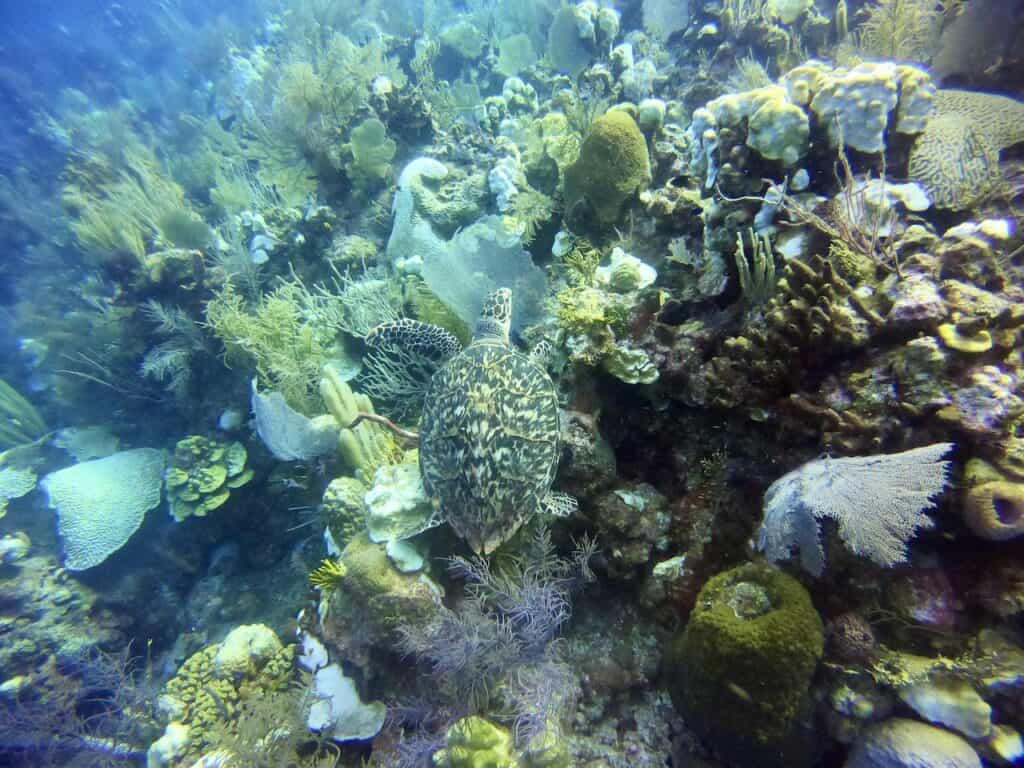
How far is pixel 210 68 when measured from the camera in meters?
16.9

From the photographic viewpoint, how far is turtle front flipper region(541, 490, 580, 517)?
3011 mm

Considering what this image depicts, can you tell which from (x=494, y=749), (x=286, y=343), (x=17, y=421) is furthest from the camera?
(x=17, y=421)

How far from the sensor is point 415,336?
4.06 m

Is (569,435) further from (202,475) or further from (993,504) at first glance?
(202,475)

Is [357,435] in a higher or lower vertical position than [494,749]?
higher

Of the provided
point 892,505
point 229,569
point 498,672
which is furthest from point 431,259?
point 229,569

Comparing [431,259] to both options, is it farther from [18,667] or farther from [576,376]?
[18,667]

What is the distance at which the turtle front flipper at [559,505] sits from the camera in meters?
3.01

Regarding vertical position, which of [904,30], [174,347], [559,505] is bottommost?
[559,505]

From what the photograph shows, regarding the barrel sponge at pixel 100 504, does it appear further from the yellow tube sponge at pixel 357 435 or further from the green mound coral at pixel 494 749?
the green mound coral at pixel 494 749

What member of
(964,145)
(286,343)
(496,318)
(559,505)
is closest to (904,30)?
(964,145)

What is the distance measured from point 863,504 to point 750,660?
0.88 m

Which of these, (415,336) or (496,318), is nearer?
(496,318)

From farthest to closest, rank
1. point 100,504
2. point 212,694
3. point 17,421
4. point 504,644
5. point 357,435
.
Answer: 1. point 17,421
2. point 100,504
3. point 357,435
4. point 212,694
5. point 504,644
